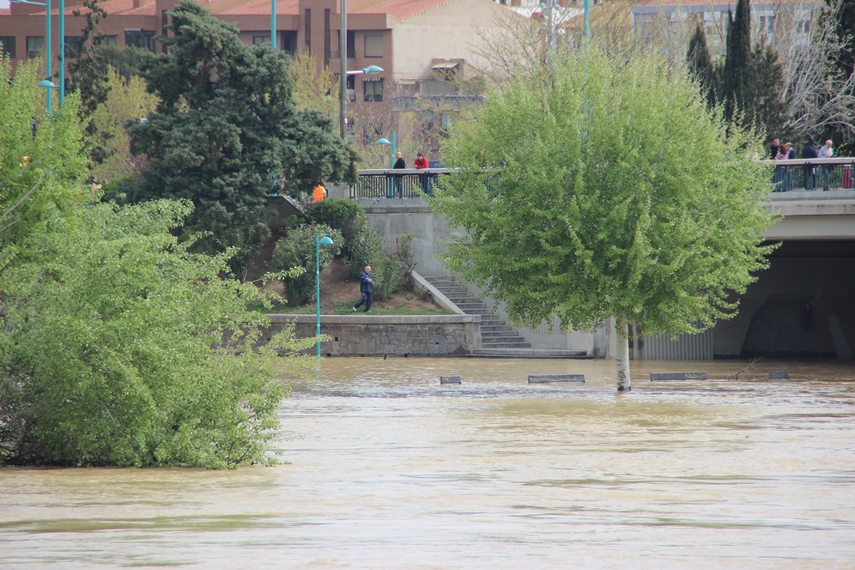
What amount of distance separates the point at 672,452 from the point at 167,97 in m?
25.7

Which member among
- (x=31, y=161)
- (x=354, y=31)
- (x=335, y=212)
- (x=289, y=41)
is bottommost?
(x=335, y=212)

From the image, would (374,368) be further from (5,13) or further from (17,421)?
(5,13)

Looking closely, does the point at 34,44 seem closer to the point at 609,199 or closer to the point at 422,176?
the point at 422,176

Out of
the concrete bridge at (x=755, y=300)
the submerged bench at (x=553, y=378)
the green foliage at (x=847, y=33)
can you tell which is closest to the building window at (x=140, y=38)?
the concrete bridge at (x=755, y=300)

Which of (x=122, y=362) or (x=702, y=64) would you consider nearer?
(x=122, y=362)

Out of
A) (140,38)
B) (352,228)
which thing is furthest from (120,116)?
(140,38)

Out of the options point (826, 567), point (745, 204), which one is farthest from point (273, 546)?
point (745, 204)

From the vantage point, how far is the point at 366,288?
3606cm

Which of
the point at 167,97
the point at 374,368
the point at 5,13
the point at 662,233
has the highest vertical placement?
the point at 5,13

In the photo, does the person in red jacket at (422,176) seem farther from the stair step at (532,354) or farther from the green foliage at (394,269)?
the stair step at (532,354)

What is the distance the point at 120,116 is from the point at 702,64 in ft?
101

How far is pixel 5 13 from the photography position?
88562 mm

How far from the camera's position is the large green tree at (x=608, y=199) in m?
23.7

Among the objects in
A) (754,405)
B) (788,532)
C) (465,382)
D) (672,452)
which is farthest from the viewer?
(465,382)
